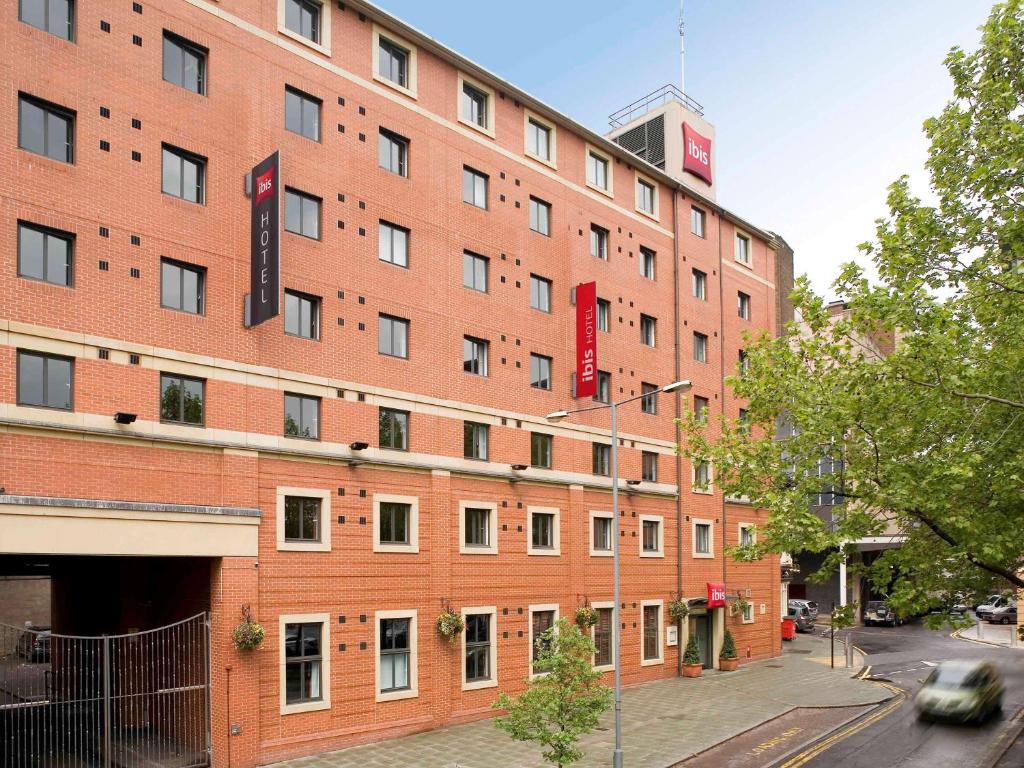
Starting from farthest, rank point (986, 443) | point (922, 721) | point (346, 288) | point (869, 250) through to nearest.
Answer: point (922, 721)
point (346, 288)
point (869, 250)
point (986, 443)

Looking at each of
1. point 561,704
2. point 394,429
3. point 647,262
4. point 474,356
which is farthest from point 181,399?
point 647,262

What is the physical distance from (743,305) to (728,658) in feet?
55.0

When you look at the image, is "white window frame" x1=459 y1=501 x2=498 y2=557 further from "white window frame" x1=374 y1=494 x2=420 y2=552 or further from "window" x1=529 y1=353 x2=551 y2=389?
"window" x1=529 y1=353 x2=551 y2=389

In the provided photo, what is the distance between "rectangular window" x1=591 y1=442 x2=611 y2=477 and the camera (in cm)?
3316

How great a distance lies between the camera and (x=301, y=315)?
24.1 meters

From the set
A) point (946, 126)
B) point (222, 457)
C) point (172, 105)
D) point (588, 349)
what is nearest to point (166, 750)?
point (222, 457)

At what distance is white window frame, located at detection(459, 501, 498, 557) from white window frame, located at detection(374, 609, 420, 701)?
209 centimetres

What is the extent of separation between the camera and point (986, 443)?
17250 millimetres

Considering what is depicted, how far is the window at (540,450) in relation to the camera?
30517mm

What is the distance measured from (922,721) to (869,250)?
1622 centimetres

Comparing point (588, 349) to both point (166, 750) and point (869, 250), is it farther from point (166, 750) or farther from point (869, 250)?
point (166, 750)

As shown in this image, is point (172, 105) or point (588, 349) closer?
point (172, 105)

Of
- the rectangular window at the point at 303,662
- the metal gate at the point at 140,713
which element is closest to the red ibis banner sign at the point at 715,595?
the rectangular window at the point at 303,662

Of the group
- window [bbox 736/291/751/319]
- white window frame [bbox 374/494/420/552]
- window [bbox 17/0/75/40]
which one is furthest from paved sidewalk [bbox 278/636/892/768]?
window [bbox 17/0/75/40]
